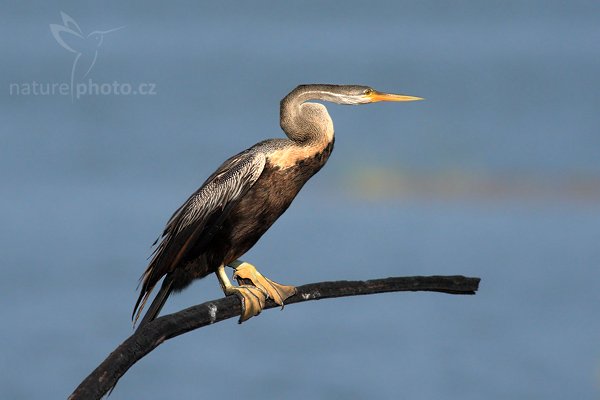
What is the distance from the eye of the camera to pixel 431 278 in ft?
16.3

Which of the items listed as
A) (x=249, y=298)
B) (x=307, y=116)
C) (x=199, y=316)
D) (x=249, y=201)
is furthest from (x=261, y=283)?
(x=199, y=316)

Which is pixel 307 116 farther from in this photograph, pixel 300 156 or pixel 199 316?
pixel 199 316

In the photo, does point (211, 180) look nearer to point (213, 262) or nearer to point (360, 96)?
point (213, 262)

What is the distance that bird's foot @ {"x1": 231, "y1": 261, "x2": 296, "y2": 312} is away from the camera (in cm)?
566

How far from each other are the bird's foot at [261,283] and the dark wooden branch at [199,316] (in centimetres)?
4

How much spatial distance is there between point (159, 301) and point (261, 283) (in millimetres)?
475

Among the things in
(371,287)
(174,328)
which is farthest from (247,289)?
(174,328)

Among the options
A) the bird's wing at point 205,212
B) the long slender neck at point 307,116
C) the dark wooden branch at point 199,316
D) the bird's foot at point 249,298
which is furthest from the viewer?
the bird's foot at point 249,298

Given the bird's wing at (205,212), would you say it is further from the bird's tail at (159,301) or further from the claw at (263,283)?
the claw at (263,283)

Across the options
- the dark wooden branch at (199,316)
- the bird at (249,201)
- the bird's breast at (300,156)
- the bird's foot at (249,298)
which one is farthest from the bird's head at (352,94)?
the bird's foot at (249,298)

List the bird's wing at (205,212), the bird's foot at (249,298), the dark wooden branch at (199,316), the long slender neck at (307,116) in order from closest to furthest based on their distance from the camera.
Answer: the dark wooden branch at (199,316)
the long slender neck at (307,116)
the bird's wing at (205,212)
the bird's foot at (249,298)

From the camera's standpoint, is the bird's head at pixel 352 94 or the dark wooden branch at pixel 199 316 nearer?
the dark wooden branch at pixel 199 316

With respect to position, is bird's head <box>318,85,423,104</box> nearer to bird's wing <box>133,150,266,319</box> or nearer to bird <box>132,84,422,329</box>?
bird <box>132,84,422,329</box>

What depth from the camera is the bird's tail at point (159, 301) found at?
18.3 ft
